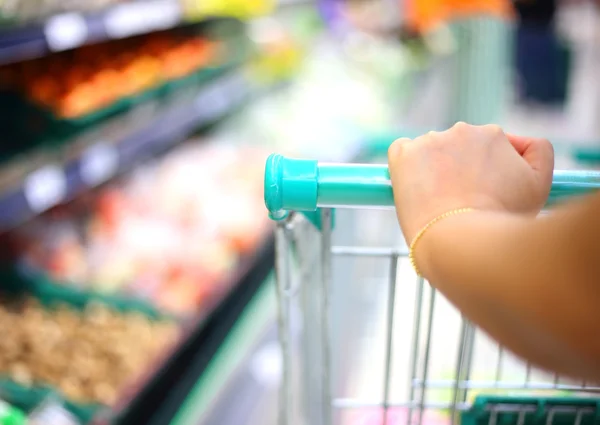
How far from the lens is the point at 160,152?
3172 millimetres

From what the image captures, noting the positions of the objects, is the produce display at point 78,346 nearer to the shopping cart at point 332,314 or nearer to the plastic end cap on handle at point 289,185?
the shopping cart at point 332,314

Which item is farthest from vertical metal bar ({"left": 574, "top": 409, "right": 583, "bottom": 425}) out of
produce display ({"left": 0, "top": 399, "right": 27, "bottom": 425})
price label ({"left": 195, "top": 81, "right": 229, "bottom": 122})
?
price label ({"left": 195, "top": 81, "right": 229, "bottom": 122})

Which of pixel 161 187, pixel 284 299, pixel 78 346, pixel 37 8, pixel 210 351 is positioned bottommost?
pixel 210 351

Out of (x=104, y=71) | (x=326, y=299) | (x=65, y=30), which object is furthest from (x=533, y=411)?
(x=104, y=71)

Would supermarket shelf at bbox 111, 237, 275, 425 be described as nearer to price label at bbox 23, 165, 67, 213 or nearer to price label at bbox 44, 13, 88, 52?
price label at bbox 23, 165, 67, 213

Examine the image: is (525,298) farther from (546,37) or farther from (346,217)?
(546,37)

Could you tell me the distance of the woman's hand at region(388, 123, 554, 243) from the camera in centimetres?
60

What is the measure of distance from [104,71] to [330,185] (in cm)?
193

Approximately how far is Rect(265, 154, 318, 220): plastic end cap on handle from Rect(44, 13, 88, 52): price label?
1.11 meters

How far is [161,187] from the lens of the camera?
9.27 feet

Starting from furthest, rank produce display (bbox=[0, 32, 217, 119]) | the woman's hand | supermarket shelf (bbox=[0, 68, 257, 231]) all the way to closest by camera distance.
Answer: produce display (bbox=[0, 32, 217, 119]) < supermarket shelf (bbox=[0, 68, 257, 231]) < the woman's hand

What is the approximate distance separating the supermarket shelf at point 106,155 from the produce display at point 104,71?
0.38 ft

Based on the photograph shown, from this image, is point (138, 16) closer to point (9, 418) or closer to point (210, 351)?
point (210, 351)

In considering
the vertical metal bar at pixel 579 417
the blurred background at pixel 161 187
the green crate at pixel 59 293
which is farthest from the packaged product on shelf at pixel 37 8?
the vertical metal bar at pixel 579 417
